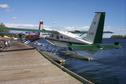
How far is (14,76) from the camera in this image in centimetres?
1178

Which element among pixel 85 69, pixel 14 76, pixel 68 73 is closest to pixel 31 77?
pixel 14 76

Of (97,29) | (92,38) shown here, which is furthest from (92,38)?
(97,29)

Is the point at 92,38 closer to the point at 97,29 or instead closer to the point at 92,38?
the point at 92,38

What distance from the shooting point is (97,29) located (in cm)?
3183

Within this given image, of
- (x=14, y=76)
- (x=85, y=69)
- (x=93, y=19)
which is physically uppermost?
(x=93, y=19)

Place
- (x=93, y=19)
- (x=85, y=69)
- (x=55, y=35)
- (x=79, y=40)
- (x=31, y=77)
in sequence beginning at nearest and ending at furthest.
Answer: (x=31, y=77) < (x=85, y=69) < (x=79, y=40) < (x=93, y=19) < (x=55, y=35)

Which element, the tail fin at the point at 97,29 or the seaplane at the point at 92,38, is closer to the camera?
the seaplane at the point at 92,38

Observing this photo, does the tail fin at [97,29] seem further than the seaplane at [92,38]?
Yes

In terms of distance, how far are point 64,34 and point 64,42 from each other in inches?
48.2

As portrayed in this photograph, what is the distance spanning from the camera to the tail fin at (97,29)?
31342mm

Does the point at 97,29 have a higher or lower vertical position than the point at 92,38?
higher

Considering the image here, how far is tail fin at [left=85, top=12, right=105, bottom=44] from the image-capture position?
31.3m

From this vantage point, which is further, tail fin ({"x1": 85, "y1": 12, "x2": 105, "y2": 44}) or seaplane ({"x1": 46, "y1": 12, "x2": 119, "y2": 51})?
tail fin ({"x1": 85, "y1": 12, "x2": 105, "y2": 44})

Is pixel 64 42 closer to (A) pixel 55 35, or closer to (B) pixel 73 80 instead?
(A) pixel 55 35
